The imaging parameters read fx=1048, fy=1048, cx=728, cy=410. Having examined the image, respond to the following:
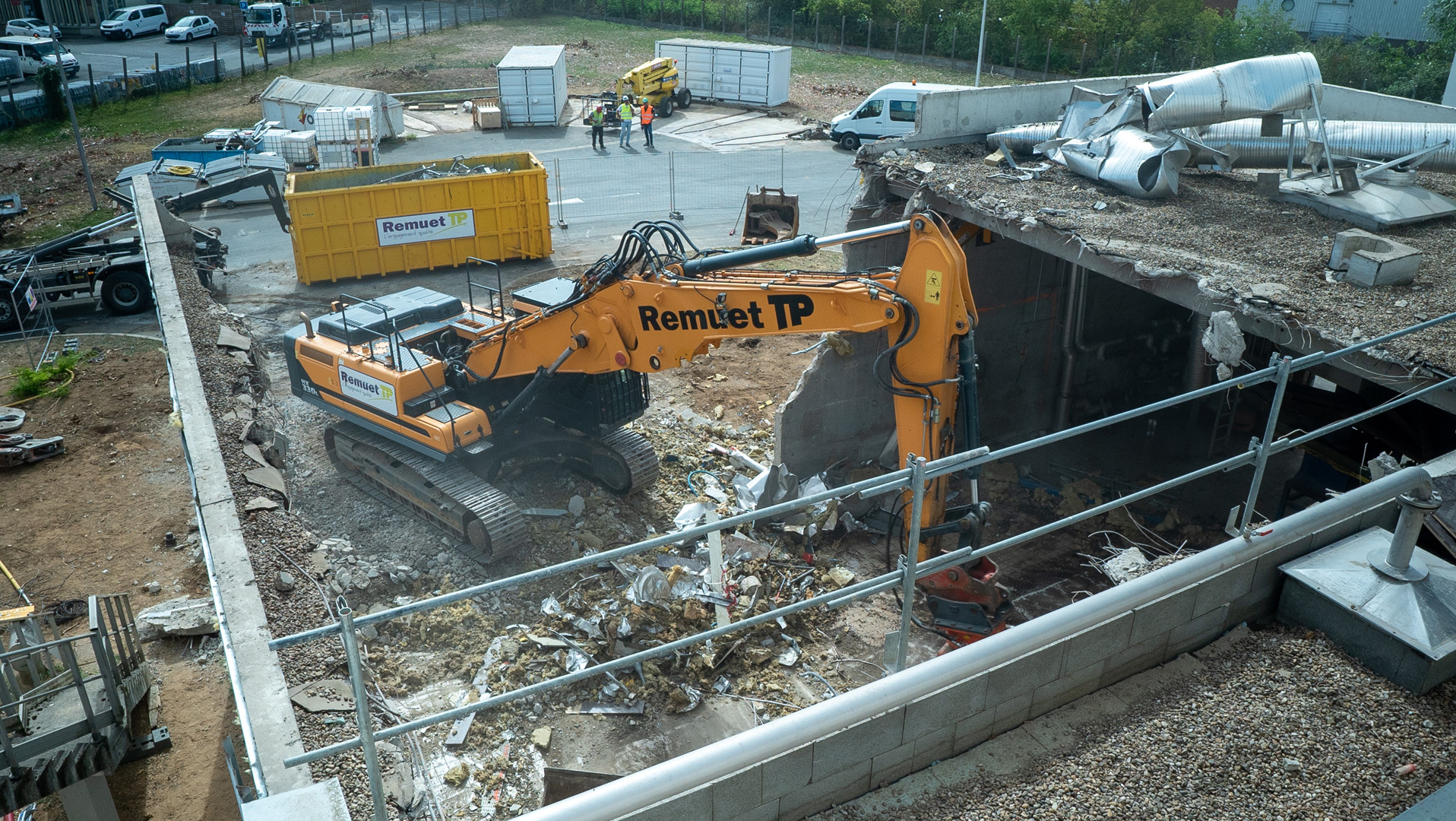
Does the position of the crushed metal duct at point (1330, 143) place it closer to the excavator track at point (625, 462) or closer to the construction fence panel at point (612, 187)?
the excavator track at point (625, 462)

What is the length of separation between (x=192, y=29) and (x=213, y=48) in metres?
3.80

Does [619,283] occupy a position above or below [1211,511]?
above

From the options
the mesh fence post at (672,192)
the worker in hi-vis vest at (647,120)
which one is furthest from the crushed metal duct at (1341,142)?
the worker in hi-vis vest at (647,120)

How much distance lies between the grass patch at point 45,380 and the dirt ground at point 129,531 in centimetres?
15

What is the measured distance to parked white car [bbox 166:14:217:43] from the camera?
4741 centimetres

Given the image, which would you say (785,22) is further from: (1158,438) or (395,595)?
(395,595)

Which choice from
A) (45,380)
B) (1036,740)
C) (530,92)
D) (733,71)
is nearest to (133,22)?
(530,92)

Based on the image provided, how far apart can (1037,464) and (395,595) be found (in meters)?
8.37

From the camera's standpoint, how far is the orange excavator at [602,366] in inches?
375

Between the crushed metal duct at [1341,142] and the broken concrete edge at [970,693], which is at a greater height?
the crushed metal duct at [1341,142]

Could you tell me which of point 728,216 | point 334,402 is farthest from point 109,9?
point 334,402

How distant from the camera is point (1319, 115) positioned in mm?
12250

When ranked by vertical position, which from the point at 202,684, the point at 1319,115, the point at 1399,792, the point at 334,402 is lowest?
the point at 202,684

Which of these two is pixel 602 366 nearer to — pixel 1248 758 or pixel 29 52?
pixel 1248 758
